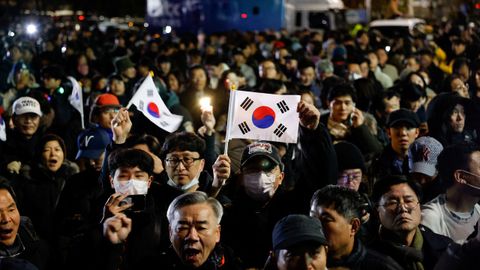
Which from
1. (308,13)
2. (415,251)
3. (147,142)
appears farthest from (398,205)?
(308,13)

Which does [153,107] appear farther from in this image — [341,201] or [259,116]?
[341,201]

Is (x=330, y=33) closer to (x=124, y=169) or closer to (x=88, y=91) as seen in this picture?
(x=88, y=91)

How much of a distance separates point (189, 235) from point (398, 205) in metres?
1.28

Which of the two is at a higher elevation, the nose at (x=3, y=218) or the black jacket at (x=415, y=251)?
the nose at (x=3, y=218)

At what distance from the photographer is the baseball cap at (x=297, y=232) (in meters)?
4.03

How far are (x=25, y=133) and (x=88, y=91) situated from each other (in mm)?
4236

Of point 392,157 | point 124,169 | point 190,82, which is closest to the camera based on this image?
point 124,169

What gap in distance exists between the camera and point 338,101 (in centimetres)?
801

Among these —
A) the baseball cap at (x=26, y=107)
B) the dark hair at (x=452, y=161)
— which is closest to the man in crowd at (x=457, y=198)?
the dark hair at (x=452, y=161)

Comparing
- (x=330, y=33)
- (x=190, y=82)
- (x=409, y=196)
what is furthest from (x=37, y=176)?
(x=330, y=33)

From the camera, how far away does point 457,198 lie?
5492mm

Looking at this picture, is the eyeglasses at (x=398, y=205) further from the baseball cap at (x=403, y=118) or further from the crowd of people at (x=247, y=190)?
the baseball cap at (x=403, y=118)

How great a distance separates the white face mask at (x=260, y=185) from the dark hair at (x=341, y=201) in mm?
935

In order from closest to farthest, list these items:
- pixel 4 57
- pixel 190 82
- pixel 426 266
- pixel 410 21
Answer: pixel 426 266, pixel 190 82, pixel 4 57, pixel 410 21
